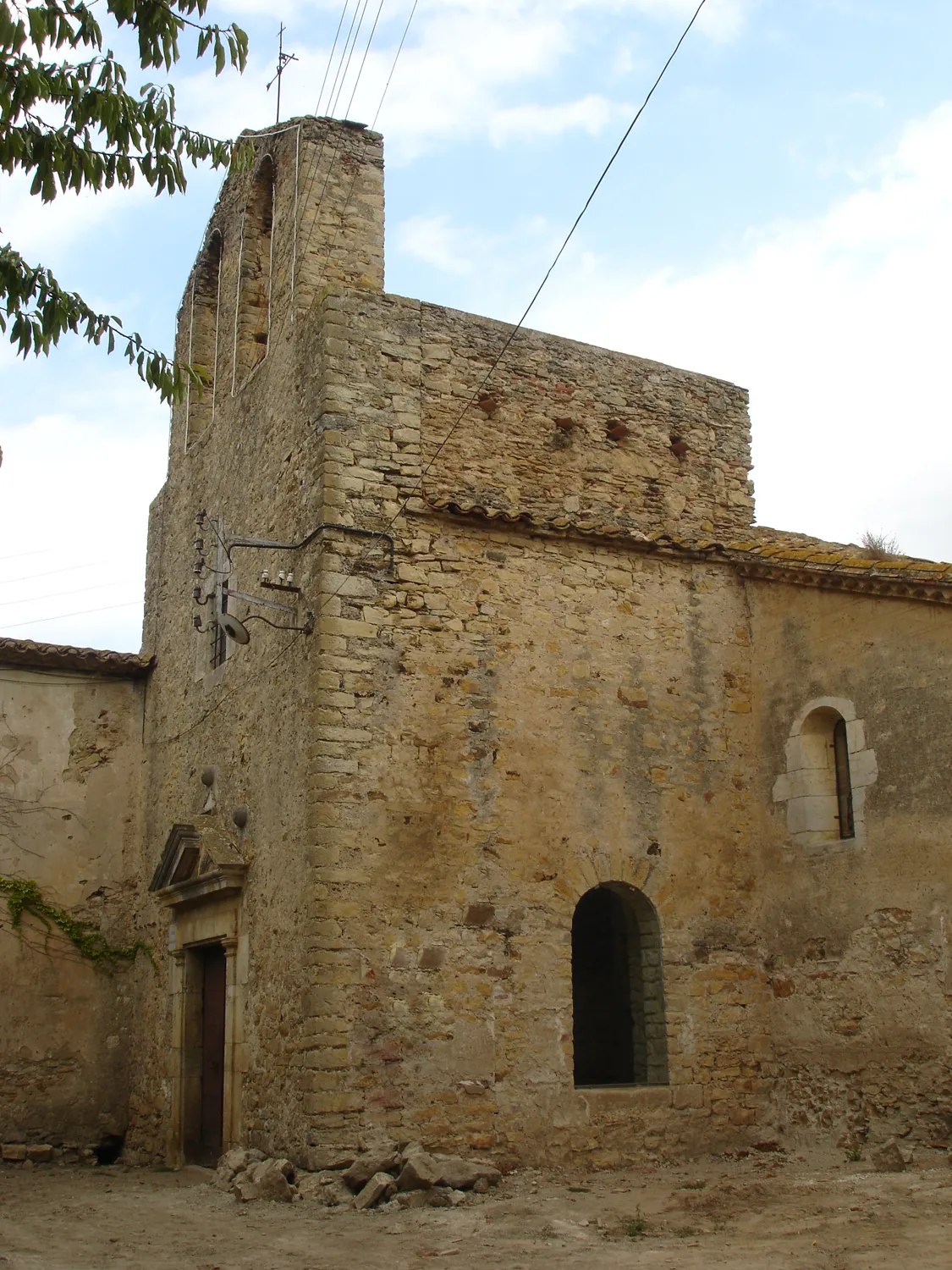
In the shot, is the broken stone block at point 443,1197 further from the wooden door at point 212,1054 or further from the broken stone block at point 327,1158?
the wooden door at point 212,1054

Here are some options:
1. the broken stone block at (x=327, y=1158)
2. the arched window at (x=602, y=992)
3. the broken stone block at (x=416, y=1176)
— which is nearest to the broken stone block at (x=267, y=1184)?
the broken stone block at (x=327, y=1158)

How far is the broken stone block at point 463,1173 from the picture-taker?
8.12 m

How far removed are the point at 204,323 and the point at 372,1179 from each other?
898 cm

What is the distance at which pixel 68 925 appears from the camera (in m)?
12.2

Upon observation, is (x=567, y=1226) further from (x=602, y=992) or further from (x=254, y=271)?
(x=254, y=271)

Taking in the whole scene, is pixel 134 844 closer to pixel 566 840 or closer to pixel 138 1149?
pixel 138 1149

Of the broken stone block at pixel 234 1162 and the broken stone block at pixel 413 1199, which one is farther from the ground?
the broken stone block at pixel 234 1162

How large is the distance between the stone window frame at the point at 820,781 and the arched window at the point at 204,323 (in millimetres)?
6893

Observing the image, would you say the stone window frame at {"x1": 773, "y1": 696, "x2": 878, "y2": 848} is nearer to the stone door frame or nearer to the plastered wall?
the plastered wall

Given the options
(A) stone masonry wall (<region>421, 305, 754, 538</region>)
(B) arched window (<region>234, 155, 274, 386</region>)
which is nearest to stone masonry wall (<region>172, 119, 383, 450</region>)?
(B) arched window (<region>234, 155, 274, 386</region>)

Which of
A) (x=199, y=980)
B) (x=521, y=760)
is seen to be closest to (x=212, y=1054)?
(x=199, y=980)

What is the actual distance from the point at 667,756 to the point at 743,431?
10.7 ft

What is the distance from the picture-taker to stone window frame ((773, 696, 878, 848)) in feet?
31.2

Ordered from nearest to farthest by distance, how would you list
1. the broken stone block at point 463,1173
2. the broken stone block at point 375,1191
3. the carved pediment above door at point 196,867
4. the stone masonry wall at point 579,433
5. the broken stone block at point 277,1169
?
the broken stone block at point 375,1191 → the broken stone block at point 463,1173 → the broken stone block at point 277,1169 → the carved pediment above door at point 196,867 → the stone masonry wall at point 579,433
